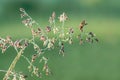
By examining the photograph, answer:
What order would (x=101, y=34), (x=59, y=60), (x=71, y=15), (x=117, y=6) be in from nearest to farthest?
(x=59, y=60) → (x=101, y=34) → (x=71, y=15) → (x=117, y=6)

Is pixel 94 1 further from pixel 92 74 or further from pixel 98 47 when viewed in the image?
pixel 92 74

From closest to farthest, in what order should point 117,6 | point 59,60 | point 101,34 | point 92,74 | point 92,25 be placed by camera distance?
point 92,74 → point 59,60 → point 101,34 → point 92,25 → point 117,6

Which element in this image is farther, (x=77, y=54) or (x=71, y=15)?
(x=71, y=15)

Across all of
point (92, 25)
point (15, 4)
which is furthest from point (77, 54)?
point (15, 4)

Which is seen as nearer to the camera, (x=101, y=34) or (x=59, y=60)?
(x=59, y=60)

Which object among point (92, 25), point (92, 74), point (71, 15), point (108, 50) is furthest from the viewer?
point (71, 15)

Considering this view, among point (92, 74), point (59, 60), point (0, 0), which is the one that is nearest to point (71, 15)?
point (0, 0)

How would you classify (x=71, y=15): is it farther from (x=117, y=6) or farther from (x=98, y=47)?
(x=98, y=47)
